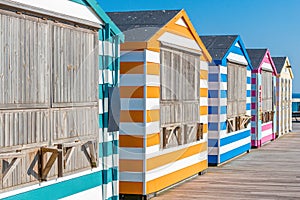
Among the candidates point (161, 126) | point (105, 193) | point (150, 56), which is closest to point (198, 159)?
point (161, 126)

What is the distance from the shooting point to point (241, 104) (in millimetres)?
16141

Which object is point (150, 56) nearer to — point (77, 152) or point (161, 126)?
point (161, 126)

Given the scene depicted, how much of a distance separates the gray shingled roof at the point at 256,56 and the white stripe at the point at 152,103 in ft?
30.0

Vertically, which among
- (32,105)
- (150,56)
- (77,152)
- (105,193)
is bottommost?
(105,193)

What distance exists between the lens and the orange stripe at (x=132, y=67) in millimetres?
9273

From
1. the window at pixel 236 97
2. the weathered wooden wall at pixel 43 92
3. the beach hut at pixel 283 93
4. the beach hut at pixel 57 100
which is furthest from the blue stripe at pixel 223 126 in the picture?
the beach hut at pixel 283 93

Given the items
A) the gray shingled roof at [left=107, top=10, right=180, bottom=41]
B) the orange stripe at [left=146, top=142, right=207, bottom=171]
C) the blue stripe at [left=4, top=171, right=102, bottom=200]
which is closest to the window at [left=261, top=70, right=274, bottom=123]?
the orange stripe at [left=146, top=142, right=207, bottom=171]

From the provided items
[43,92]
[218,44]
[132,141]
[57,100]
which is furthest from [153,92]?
[218,44]

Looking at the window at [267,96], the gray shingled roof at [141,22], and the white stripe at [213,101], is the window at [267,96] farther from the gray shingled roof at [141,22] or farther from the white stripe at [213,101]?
the gray shingled roof at [141,22]

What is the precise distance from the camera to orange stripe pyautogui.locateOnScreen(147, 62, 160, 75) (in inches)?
368

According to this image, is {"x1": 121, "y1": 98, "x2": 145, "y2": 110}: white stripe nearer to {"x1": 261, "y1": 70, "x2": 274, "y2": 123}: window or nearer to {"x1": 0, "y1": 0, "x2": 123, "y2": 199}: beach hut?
{"x1": 0, "y1": 0, "x2": 123, "y2": 199}: beach hut

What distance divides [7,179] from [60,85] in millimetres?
1429

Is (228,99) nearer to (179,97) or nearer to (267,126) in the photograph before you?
(179,97)

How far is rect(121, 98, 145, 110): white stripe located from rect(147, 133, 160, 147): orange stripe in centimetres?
48
